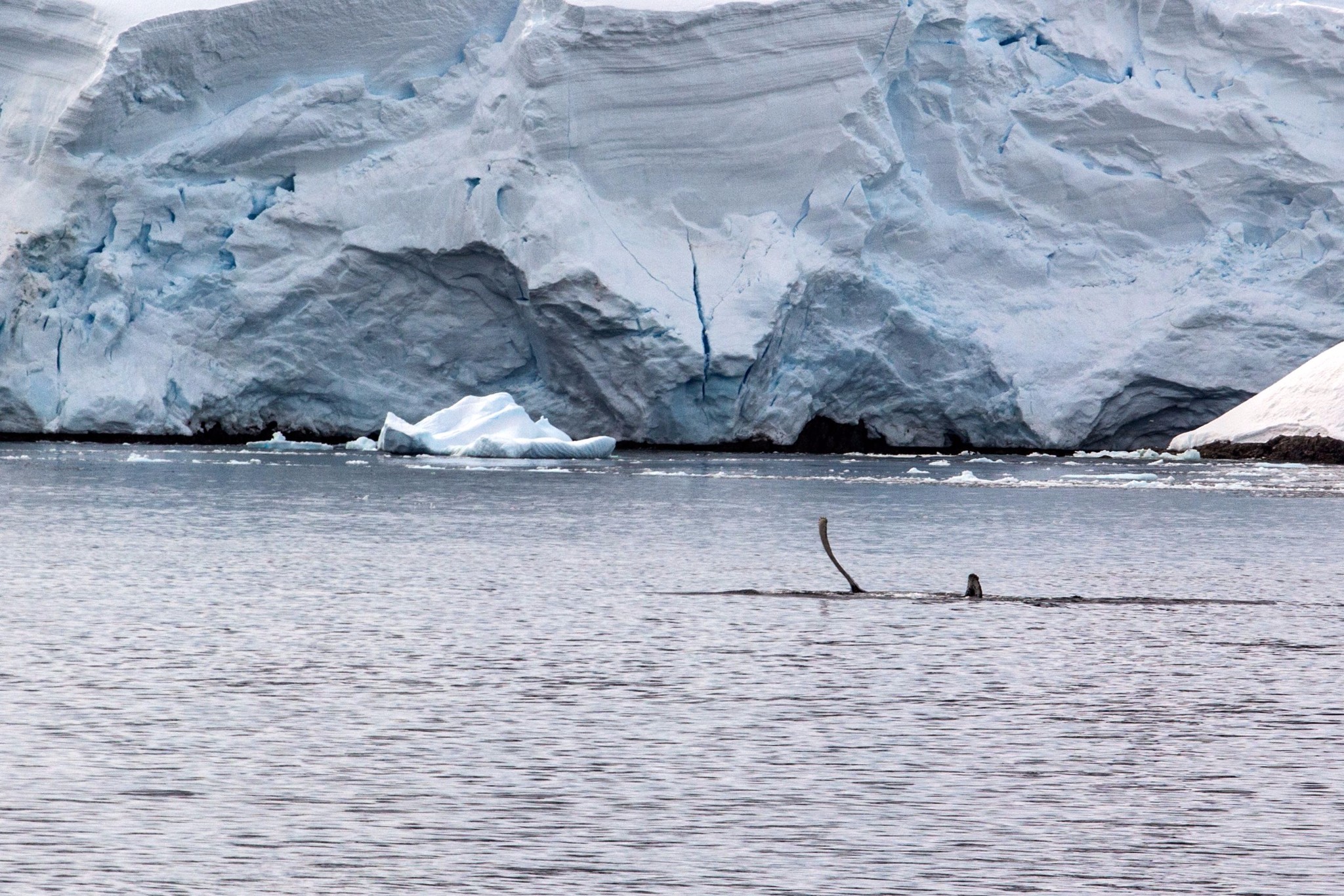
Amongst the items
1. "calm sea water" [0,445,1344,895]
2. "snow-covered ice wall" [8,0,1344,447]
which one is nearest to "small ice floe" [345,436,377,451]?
"snow-covered ice wall" [8,0,1344,447]

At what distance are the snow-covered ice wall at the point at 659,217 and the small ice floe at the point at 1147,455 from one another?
746 millimetres

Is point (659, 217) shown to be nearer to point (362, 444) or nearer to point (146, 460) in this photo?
point (362, 444)

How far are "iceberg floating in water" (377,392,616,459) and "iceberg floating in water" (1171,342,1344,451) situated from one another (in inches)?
318

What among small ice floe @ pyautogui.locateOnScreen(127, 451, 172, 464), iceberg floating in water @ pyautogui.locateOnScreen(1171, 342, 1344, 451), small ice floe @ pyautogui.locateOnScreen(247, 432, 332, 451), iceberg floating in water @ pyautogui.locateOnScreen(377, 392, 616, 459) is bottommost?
small ice floe @ pyautogui.locateOnScreen(127, 451, 172, 464)

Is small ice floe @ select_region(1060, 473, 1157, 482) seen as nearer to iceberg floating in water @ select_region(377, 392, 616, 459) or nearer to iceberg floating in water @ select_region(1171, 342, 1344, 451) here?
iceberg floating in water @ select_region(1171, 342, 1344, 451)

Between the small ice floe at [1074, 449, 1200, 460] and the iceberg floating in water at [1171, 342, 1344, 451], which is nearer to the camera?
the iceberg floating in water at [1171, 342, 1344, 451]

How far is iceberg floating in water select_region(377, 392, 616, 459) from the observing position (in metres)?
22.3

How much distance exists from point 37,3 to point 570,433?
912 centimetres

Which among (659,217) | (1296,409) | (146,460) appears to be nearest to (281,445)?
(146,460)

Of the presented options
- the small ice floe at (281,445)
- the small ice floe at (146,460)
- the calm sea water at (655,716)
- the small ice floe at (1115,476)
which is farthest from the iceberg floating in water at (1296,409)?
the small ice floe at (146,460)

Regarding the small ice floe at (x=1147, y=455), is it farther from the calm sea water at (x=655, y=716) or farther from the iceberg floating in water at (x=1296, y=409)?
the calm sea water at (x=655, y=716)

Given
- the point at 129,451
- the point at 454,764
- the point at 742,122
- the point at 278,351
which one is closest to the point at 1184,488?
the point at 742,122

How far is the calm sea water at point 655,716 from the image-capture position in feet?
12.5

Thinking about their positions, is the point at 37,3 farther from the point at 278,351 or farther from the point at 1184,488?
the point at 1184,488
